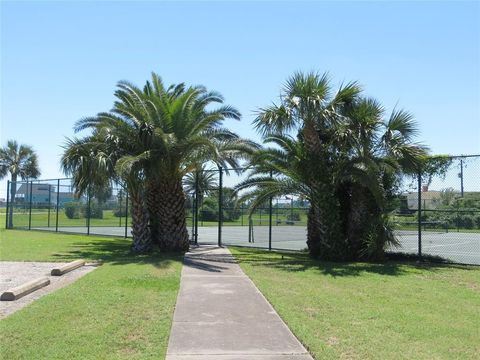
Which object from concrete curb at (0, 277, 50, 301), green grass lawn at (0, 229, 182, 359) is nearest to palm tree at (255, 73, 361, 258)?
green grass lawn at (0, 229, 182, 359)

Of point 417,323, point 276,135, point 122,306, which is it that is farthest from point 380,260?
point 122,306

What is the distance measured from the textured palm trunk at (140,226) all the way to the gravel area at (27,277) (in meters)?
3.68

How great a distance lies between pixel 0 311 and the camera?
760cm

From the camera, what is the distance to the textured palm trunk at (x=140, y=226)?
1744cm

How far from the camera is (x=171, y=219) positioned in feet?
58.4

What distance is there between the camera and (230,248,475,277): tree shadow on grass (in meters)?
12.7

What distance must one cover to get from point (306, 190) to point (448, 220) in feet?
33.3

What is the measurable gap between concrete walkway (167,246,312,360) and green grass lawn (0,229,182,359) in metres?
0.21

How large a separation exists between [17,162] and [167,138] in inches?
1144

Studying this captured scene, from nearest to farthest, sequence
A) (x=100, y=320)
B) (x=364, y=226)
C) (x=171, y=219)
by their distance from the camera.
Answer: (x=100, y=320) → (x=364, y=226) → (x=171, y=219)

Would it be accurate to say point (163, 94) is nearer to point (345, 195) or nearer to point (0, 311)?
point (345, 195)

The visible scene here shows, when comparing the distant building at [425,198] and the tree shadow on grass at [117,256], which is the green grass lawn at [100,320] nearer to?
the tree shadow on grass at [117,256]

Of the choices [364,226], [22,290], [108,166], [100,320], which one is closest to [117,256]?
[108,166]

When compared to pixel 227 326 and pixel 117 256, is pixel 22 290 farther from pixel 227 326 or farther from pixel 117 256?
pixel 117 256
